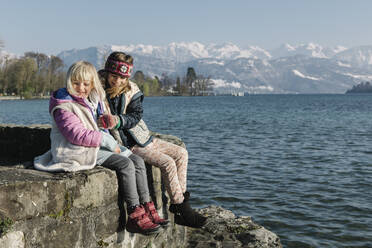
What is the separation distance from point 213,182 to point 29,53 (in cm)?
11841

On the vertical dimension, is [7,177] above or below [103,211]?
above

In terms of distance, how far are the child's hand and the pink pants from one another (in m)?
0.49

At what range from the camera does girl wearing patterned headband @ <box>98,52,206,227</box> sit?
14.2 feet

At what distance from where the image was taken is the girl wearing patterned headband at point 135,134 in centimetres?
432

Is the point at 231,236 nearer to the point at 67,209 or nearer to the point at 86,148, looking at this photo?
the point at 86,148

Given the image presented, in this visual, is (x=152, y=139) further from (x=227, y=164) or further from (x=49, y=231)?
(x=227, y=164)

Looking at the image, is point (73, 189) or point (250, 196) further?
point (250, 196)

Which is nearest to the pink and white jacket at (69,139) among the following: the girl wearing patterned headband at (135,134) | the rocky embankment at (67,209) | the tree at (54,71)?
the rocky embankment at (67,209)

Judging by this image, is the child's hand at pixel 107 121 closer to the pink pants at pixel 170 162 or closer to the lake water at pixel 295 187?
the pink pants at pixel 170 162

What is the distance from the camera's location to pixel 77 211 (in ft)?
11.1

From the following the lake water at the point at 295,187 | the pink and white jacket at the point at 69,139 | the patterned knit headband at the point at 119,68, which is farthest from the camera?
the lake water at the point at 295,187

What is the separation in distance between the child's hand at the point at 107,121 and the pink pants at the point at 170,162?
0.49m

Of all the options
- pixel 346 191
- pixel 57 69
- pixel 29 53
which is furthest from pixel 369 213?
pixel 29 53

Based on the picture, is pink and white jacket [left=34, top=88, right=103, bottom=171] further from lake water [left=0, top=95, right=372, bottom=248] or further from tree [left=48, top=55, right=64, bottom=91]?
tree [left=48, top=55, right=64, bottom=91]
